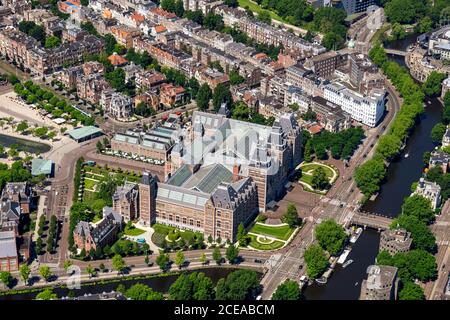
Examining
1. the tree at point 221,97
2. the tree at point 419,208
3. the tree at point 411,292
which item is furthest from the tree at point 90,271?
the tree at point 221,97

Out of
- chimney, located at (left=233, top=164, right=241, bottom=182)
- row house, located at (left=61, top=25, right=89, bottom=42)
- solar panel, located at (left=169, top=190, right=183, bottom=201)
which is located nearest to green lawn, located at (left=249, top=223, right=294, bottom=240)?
chimney, located at (left=233, top=164, right=241, bottom=182)

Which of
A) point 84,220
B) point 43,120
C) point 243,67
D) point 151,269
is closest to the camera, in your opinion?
point 151,269

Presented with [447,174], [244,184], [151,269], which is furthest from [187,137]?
[447,174]

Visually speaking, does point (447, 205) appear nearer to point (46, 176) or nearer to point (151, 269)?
point (151, 269)

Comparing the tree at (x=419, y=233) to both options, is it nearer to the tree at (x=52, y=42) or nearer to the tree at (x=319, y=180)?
the tree at (x=319, y=180)

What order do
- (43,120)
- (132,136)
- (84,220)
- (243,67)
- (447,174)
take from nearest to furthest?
1. (84,220)
2. (447,174)
3. (132,136)
4. (43,120)
5. (243,67)

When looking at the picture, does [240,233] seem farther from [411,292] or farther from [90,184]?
[90,184]
